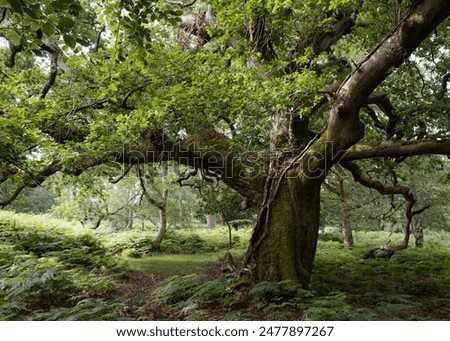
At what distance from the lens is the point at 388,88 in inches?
359

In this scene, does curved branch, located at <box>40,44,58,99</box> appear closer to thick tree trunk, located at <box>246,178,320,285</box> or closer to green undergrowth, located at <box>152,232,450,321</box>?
green undergrowth, located at <box>152,232,450,321</box>

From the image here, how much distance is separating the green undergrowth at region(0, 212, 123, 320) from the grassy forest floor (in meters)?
0.02

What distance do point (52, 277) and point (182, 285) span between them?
260 centimetres

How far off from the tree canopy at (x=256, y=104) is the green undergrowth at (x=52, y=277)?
1.95m

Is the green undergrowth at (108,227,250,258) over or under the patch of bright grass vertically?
over

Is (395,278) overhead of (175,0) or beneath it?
beneath

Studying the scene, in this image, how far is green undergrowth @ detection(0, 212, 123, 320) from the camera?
219 inches

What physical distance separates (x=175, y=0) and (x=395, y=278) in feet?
30.7

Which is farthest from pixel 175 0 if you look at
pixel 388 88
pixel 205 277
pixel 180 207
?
pixel 180 207

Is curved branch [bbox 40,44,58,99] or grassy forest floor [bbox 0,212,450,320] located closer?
grassy forest floor [bbox 0,212,450,320]

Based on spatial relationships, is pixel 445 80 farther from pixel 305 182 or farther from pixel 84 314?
pixel 84 314

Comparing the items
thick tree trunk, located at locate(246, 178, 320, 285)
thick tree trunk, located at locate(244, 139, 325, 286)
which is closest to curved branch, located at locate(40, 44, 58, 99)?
thick tree trunk, located at locate(244, 139, 325, 286)

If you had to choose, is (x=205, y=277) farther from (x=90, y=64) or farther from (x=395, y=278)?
(x=90, y=64)

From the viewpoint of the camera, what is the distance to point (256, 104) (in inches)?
219
